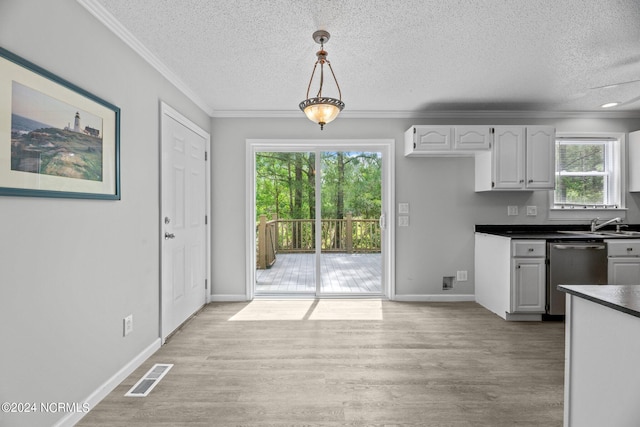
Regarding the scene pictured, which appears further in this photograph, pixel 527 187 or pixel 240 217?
pixel 240 217

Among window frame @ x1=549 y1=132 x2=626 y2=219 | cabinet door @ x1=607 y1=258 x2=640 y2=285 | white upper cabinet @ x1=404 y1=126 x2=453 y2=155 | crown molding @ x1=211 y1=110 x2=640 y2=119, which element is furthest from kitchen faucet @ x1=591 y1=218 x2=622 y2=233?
white upper cabinet @ x1=404 y1=126 x2=453 y2=155

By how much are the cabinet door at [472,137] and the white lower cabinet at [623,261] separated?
1597mm

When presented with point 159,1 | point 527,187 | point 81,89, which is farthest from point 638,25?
point 81,89

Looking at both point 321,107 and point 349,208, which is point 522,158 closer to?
point 349,208

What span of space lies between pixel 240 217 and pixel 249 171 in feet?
1.95

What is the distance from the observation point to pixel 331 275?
429 cm

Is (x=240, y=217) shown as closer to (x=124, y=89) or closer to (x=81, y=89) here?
(x=124, y=89)

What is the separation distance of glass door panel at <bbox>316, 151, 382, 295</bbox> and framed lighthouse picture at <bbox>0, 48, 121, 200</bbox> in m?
2.55

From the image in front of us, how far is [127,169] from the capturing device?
7.43 feet

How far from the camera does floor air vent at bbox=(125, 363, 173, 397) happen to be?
2053 mm

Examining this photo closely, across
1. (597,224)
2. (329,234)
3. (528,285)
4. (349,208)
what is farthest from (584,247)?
(329,234)

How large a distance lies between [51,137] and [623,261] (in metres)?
4.88

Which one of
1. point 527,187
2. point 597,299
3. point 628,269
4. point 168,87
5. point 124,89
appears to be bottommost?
point 628,269

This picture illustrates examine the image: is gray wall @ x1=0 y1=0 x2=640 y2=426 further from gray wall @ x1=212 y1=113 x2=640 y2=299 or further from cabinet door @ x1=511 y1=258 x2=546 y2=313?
cabinet door @ x1=511 y1=258 x2=546 y2=313
